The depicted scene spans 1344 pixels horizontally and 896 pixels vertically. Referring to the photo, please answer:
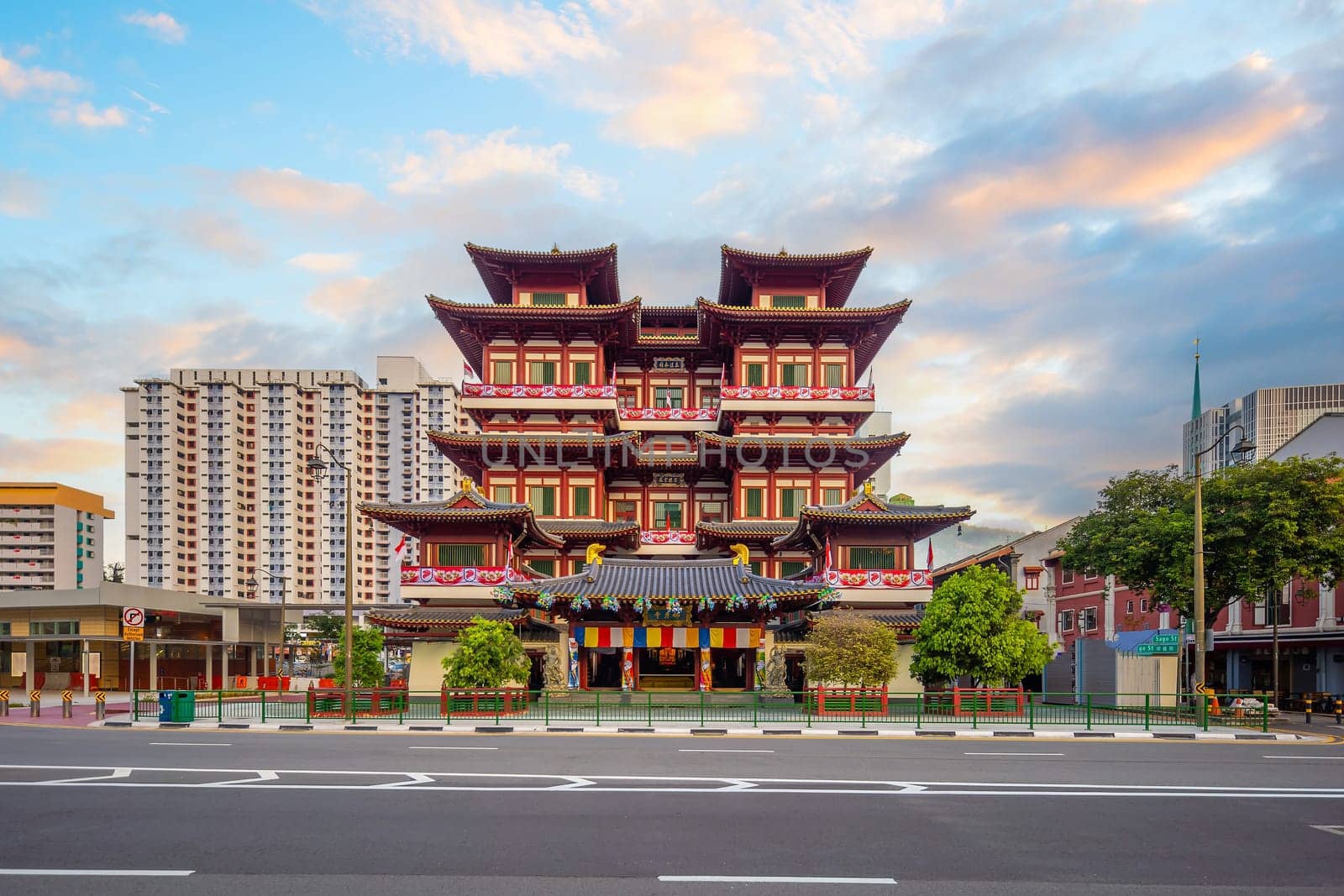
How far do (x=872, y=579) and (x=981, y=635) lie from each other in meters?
12.0

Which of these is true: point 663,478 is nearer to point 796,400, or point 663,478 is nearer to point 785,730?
point 796,400

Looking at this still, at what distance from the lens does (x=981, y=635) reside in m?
32.0

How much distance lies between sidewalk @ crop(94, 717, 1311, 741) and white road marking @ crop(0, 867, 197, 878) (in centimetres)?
1616

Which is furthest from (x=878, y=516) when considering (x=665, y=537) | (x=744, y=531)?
(x=665, y=537)

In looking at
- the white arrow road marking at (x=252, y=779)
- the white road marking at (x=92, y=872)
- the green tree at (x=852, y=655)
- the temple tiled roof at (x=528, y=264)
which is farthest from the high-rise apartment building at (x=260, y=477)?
the white road marking at (x=92, y=872)

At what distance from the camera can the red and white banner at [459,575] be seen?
1658 inches

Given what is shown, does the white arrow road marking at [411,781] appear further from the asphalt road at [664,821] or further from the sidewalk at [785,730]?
the sidewalk at [785,730]

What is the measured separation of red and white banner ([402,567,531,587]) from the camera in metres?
42.1

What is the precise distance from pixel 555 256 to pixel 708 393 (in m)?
12.6

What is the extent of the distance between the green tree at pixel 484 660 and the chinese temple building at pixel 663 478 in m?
6.90

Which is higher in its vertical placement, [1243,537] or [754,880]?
[1243,537]

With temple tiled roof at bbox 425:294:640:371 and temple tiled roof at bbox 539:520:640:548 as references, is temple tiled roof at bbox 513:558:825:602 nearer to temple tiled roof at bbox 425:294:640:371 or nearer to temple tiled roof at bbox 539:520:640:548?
temple tiled roof at bbox 539:520:640:548

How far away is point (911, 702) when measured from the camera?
36844mm

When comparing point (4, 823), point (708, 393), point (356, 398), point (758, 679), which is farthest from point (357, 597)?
point (4, 823)
